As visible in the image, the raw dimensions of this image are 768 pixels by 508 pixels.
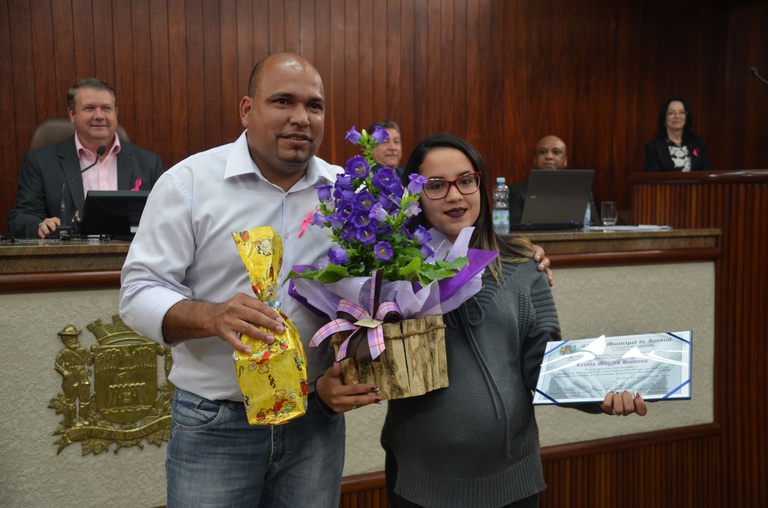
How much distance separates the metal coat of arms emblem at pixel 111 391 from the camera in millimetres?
2195

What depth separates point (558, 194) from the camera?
11.5 ft

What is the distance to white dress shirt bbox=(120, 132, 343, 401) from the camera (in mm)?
1351

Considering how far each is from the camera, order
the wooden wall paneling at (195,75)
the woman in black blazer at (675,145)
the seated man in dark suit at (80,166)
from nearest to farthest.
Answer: the seated man in dark suit at (80,166) < the wooden wall paneling at (195,75) < the woman in black blazer at (675,145)

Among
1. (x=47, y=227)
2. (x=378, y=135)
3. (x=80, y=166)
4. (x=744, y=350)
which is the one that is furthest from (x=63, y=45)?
(x=744, y=350)

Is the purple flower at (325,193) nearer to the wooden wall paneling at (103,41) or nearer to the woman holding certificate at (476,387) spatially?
the woman holding certificate at (476,387)

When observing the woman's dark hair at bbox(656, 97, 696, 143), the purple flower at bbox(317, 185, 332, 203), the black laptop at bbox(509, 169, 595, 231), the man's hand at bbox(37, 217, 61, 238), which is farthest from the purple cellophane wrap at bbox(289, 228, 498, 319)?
the woman's dark hair at bbox(656, 97, 696, 143)

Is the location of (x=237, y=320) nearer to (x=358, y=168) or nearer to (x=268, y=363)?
(x=268, y=363)

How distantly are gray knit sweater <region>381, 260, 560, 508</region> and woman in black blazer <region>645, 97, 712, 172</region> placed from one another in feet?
13.6

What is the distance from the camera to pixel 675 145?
5.27 metres

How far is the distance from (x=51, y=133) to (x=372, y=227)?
120 inches

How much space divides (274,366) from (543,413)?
182cm

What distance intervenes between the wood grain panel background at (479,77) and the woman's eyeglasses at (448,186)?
1.69m

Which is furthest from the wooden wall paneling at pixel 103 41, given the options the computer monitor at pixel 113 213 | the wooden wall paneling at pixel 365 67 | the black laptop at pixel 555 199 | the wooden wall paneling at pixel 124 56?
the black laptop at pixel 555 199

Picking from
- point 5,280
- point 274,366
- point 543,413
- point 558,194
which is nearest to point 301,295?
point 274,366
